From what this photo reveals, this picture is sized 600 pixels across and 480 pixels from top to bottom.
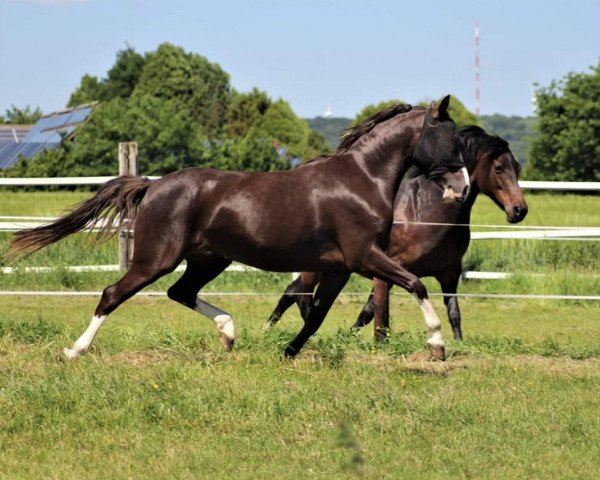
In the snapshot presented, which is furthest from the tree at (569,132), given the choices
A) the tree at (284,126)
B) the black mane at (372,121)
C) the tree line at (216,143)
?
the black mane at (372,121)

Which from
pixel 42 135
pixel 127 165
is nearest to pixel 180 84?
pixel 42 135

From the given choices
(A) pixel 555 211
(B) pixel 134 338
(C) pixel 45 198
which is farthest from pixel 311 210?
(C) pixel 45 198

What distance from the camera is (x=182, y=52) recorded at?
79.2 m

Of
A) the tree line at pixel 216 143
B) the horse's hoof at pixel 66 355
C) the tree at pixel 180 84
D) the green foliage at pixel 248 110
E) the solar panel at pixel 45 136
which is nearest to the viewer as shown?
the horse's hoof at pixel 66 355

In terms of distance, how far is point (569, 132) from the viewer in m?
43.0

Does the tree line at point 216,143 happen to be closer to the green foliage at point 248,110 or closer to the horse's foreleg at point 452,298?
the green foliage at point 248,110

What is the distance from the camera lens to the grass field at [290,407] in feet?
18.5

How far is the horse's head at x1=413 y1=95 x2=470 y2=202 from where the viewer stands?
816 cm

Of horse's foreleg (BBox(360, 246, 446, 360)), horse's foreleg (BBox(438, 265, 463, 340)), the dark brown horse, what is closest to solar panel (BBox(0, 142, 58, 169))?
the dark brown horse

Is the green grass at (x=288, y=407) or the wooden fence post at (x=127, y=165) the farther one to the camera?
the wooden fence post at (x=127, y=165)

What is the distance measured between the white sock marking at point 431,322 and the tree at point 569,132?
35.9 metres

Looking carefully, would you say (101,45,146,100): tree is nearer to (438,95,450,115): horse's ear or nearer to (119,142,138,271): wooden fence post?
(119,142,138,271): wooden fence post

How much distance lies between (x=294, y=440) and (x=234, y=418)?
509 mm

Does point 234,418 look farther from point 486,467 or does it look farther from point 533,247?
point 533,247
